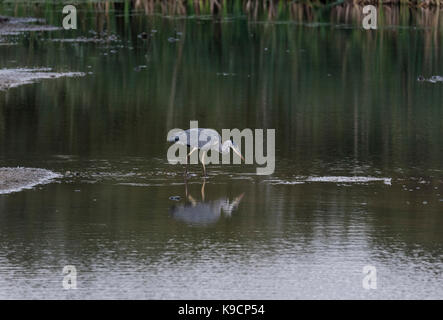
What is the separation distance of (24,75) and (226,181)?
13035 millimetres

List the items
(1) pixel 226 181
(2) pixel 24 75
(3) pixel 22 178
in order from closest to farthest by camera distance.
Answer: (3) pixel 22 178, (1) pixel 226 181, (2) pixel 24 75

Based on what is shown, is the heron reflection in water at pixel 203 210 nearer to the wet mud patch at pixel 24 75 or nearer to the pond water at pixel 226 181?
the pond water at pixel 226 181

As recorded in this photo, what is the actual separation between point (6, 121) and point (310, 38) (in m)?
18.4

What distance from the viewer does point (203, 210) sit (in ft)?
43.6

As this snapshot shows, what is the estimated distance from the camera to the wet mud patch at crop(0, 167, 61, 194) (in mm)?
14336

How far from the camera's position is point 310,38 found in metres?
37.0

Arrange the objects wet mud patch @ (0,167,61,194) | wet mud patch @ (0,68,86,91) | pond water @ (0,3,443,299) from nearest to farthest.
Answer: pond water @ (0,3,443,299), wet mud patch @ (0,167,61,194), wet mud patch @ (0,68,86,91)

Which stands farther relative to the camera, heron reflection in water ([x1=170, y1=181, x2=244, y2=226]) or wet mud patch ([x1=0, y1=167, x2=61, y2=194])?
wet mud patch ([x1=0, y1=167, x2=61, y2=194])

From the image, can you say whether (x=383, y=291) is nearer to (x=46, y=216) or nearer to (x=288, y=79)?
(x=46, y=216)

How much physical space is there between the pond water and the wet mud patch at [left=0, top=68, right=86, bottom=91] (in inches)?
13.2

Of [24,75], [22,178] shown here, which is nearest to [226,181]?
[22,178]

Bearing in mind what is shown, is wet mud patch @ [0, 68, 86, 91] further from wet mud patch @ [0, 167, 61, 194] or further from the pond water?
Result: wet mud patch @ [0, 167, 61, 194]

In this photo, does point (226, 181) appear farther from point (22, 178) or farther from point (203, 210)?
point (22, 178)

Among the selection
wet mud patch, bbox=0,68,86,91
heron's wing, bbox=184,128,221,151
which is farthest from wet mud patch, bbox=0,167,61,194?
wet mud patch, bbox=0,68,86,91
